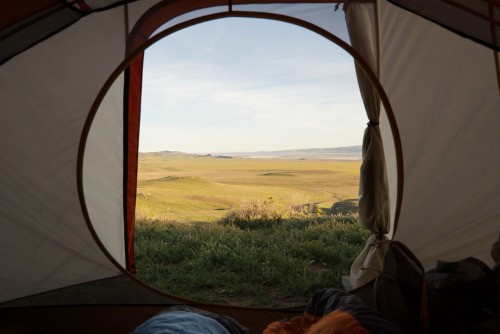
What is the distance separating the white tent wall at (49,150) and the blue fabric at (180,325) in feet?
3.68

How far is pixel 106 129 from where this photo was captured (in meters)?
2.26

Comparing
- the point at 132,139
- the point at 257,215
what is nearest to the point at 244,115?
the point at 257,215

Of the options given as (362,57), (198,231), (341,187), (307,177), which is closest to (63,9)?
(362,57)

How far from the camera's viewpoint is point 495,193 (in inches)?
68.3

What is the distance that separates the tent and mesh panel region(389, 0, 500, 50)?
775 mm

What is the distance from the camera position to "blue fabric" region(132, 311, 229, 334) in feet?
3.48

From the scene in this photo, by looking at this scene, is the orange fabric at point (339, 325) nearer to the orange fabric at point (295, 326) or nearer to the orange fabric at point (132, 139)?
the orange fabric at point (295, 326)

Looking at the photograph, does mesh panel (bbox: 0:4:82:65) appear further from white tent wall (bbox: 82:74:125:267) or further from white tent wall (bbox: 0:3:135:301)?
white tent wall (bbox: 82:74:125:267)

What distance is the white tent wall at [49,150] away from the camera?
1.87 meters

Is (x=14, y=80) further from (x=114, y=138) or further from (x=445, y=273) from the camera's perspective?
(x=445, y=273)

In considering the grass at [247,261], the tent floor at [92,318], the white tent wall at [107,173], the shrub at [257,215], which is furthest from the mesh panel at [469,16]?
the shrub at [257,215]

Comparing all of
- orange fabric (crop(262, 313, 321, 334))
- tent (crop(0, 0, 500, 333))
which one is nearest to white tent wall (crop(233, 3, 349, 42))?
tent (crop(0, 0, 500, 333))

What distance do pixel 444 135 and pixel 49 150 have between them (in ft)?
6.47

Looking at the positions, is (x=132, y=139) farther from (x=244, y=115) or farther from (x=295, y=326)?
(x=244, y=115)
